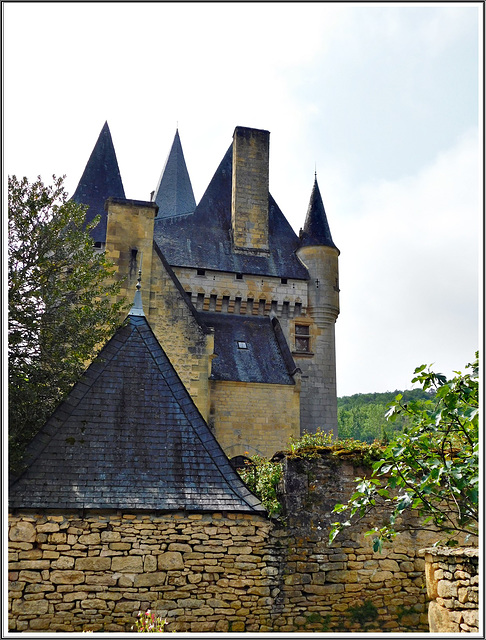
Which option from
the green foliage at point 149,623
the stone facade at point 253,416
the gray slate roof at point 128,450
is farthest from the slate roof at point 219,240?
the green foliage at point 149,623

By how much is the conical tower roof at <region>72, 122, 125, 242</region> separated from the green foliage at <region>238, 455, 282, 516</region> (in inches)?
542

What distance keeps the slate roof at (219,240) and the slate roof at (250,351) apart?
1.64 metres

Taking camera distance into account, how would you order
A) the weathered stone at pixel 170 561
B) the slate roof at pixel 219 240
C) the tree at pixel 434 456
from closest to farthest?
the tree at pixel 434 456
the weathered stone at pixel 170 561
the slate roof at pixel 219 240

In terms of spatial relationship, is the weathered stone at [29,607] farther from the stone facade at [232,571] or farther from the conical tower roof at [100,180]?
the conical tower roof at [100,180]

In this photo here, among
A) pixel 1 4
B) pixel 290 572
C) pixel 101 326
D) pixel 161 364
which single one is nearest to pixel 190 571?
pixel 290 572

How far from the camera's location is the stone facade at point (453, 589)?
6.72 meters

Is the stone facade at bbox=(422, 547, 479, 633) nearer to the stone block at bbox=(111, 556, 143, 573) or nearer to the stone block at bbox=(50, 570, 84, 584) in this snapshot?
the stone block at bbox=(111, 556, 143, 573)

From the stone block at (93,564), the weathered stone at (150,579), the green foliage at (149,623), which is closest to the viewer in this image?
the green foliage at (149,623)

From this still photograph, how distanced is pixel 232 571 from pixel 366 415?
47.9 m

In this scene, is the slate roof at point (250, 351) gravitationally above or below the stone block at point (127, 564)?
above

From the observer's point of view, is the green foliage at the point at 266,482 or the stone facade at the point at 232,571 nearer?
the stone facade at the point at 232,571

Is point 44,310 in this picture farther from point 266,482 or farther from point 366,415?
point 366,415

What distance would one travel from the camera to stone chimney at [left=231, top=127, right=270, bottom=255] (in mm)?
23094

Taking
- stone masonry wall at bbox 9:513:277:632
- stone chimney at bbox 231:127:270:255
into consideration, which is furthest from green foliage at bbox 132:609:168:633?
stone chimney at bbox 231:127:270:255
